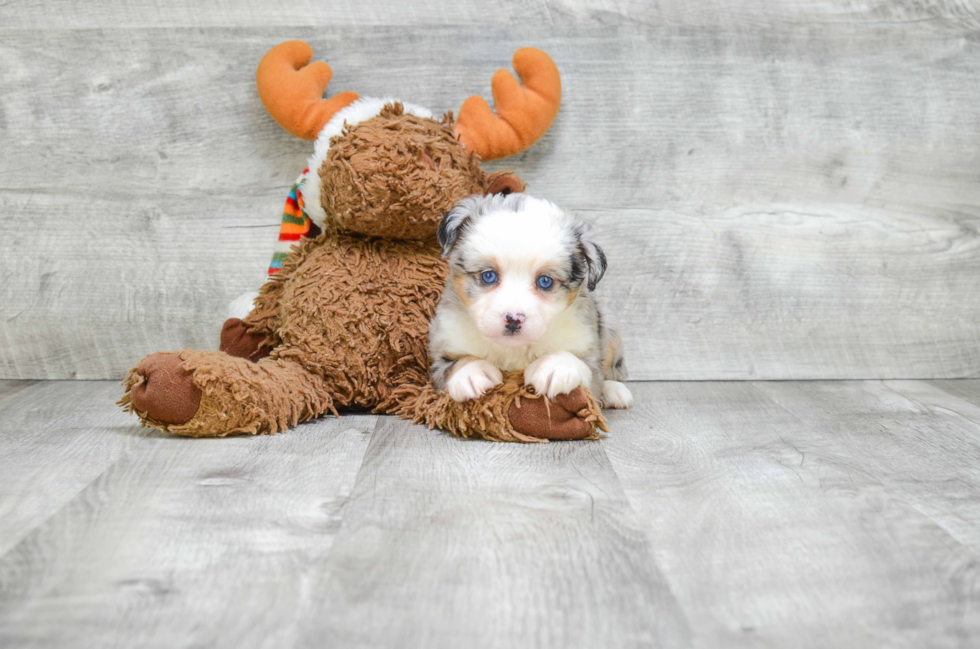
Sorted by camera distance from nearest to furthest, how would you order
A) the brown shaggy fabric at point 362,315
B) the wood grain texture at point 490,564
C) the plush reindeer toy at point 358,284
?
the wood grain texture at point 490,564, the plush reindeer toy at point 358,284, the brown shaggy fabric at point 362,315

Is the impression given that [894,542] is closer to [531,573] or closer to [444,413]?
[531,573]

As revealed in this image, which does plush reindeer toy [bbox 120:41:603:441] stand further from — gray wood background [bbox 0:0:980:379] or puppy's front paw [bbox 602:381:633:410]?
puppy's front paw [bbox 602:381:633:410]

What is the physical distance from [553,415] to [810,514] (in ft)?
1.95

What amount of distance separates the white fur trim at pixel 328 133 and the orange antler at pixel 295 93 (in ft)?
0.18

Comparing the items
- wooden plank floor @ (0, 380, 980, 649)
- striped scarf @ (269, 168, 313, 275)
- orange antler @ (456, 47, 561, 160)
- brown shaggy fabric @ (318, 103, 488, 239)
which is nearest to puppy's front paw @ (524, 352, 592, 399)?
wooden plank floor @ (0, 380, 980, 649)

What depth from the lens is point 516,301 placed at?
1650mm

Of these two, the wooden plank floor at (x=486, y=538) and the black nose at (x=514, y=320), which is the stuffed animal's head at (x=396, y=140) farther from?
the wooden plank floor at (x=486, y=538)

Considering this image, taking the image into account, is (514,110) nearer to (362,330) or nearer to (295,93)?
(295,93)

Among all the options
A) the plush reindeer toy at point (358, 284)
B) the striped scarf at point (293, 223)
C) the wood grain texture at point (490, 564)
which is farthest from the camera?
the striped scarf at point (293, 223)

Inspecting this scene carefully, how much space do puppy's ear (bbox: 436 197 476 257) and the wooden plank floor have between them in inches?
17.6

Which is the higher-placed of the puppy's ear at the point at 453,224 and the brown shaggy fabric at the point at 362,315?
the puppy's ear at the point at 453,224

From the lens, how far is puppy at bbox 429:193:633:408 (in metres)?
1.68

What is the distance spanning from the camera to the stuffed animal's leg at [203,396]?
168cm

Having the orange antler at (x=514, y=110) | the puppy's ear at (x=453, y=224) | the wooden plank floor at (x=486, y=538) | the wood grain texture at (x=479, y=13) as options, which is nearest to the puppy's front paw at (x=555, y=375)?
the wooden plank floor at (x=486, y=538)
